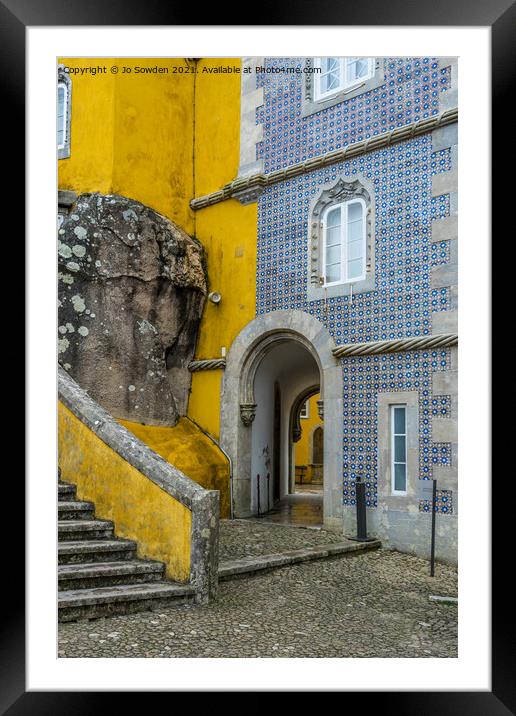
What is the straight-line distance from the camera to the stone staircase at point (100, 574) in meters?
5.43

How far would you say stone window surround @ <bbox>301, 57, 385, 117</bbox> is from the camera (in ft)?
32.6

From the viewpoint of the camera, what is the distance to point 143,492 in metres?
6.35

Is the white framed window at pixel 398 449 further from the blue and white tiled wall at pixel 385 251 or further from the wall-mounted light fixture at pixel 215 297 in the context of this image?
the wall-mounted light fixture at pixel 215 297

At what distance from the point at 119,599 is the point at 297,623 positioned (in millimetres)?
1444

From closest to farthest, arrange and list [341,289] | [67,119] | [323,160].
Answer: [341,289], [323,160], [67,119]

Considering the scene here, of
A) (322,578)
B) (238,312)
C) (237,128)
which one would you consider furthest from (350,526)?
(237,128)

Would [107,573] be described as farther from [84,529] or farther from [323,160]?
[323,160]

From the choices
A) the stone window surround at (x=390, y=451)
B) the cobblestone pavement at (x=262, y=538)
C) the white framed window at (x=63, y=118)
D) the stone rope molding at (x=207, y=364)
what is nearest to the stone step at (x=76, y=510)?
the cobblestone pavement at (x=262, y=538)

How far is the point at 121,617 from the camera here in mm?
5469

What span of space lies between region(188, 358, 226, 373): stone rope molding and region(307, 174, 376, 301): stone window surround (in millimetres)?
2121

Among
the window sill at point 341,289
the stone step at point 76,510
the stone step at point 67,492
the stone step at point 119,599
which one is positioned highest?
the window sill at point 341,289

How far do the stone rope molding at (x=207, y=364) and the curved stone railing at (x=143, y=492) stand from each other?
4.81m

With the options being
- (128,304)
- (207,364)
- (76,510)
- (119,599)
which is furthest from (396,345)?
(119,599)
